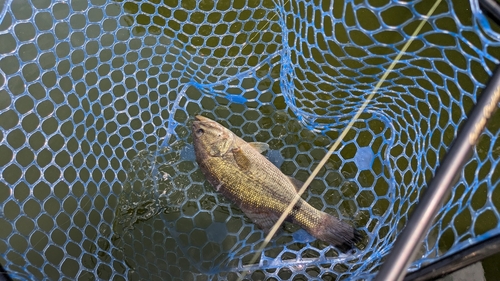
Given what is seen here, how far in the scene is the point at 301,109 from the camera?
137 inches

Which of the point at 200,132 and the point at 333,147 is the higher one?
the point at 333,147

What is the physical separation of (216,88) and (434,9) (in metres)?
2.29

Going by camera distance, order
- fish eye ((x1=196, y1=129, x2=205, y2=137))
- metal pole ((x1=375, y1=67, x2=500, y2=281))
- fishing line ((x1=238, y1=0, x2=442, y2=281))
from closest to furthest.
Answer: metal pole ((x1=375, y1=67, x2=500, y2=281)) → fishing line ((x1=238, y1=0, x2=442, y2=281)) → fish eye ((x1=196, y1=129, x2=205, y2=137))

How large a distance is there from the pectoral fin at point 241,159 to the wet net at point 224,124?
354mm

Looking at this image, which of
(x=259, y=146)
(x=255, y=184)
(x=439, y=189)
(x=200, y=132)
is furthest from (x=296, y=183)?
(x=439, y=189)

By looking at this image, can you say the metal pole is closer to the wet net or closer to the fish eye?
the wet net

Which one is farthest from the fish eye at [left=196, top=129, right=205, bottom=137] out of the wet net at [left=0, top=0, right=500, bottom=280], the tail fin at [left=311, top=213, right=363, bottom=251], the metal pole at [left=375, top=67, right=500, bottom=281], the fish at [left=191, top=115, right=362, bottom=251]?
the metal pole at [left=375, top=67, right=500, bottom=281]

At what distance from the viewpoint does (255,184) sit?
9.89 feet

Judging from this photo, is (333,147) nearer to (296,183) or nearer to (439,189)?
(296,183)

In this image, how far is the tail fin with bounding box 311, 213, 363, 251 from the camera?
2.83 metres

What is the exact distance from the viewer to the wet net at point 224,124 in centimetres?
310

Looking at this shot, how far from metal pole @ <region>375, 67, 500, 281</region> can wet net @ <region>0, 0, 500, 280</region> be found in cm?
143

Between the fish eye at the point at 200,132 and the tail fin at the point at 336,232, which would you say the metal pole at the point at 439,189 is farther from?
the fish eye at the point at 200,132

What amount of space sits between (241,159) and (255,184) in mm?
239
